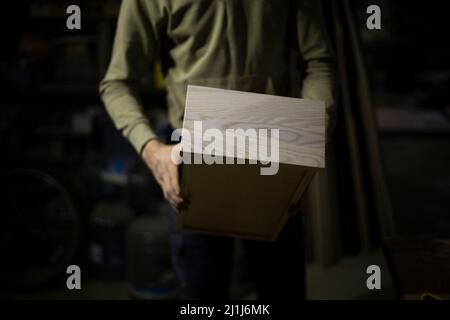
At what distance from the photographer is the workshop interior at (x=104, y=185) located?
238 centimetres

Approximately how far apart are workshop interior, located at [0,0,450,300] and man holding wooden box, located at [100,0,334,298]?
0.99 meters

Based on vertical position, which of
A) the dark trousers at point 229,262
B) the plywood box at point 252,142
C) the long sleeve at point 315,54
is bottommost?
the dark trousers at point 229,262

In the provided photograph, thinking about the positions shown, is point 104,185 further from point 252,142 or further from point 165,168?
point 252,142

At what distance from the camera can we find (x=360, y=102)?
2504mm

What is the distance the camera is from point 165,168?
1.12 meters

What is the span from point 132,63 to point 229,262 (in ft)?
2.08

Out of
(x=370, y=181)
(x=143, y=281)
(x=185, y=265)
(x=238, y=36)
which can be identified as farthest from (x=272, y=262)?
(x=370, y=181)

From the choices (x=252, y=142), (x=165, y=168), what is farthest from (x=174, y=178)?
(x=252, y=142)

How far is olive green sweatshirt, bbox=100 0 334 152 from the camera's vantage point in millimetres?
1146

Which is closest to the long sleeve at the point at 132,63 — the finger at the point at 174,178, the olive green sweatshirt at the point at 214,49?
the olive green sweatshirt at the point at 214,49

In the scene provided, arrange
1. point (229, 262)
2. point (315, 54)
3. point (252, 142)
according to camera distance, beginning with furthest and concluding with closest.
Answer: point (229, 262) < point (315, 54) < point (252, 142)

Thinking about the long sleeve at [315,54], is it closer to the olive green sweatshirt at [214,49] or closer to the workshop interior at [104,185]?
the olive green sweatshirt at [214,49]

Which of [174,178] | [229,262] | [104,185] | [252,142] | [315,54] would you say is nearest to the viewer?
[252,142]

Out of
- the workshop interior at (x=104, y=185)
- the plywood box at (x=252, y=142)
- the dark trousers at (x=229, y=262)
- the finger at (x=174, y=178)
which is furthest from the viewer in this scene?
the workshop interior at (x=104, y=185)
